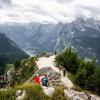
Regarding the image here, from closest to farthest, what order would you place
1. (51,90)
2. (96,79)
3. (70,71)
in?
(51,90) → (96,79) → (70,71)

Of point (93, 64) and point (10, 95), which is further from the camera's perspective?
point (93, 64)

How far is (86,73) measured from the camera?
84.0m

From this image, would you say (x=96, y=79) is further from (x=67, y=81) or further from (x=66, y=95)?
(x=66, y=95)

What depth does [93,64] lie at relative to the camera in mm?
87375

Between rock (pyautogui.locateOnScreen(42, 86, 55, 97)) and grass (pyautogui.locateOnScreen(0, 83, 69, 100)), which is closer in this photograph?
grass (pyautogui.locateOnScreen(0, 83, 69, 100))

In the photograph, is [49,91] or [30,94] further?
[49,91]

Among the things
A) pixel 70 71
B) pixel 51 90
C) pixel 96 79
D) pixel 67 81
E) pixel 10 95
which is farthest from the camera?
pixel 70 71

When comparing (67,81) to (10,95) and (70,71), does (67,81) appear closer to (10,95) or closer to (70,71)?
(70,71)

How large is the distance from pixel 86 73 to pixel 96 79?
12.4 feet

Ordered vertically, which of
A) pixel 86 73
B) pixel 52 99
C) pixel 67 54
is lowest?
pixel 52 99

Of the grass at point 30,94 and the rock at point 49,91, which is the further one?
the rock at point 49,91

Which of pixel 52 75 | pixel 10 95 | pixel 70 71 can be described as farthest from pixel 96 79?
pixel 10 95

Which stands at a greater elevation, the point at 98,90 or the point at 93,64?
the point at 93,64

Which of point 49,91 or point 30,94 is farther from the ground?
point 49,91
